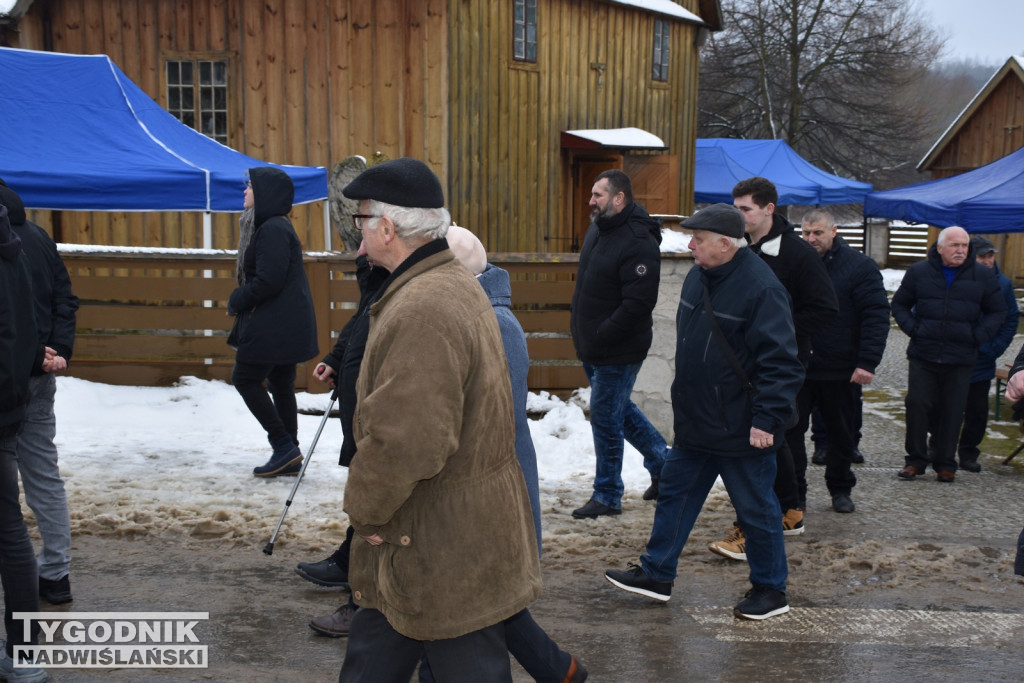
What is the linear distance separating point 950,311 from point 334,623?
510cm

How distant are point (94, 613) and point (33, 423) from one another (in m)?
0.87

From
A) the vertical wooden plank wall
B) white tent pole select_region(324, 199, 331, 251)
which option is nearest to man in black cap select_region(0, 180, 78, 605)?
white tent pole select_region(324, 199, 331, 251)

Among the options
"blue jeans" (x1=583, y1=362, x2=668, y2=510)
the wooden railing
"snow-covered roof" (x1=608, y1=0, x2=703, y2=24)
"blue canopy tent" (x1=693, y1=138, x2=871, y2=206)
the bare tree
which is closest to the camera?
"blue jeans" (x1=583, y1=362, x2=668, y2=510)

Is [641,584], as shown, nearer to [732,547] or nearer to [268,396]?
[732,547]

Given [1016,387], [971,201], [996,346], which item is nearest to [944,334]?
[996,346]

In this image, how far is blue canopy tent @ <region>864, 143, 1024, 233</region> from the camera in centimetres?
1084

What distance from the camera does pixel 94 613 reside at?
4566 mm

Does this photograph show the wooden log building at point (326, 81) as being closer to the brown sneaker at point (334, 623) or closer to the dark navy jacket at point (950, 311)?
the dark navy jacket at point (950, 311)

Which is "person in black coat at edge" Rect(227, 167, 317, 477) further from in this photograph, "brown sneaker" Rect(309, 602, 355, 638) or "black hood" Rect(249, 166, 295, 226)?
"brown sneaker" Rect(309, 602, 355, 638)

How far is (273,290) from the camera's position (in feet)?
21.4

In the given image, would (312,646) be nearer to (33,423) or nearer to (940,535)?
(33,423)

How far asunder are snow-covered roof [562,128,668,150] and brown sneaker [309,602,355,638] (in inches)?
476

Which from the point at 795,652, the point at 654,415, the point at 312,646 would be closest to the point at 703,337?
the point at 795,652

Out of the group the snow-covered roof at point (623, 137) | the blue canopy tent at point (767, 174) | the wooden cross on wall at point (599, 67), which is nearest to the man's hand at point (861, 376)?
the snow-covered roof at point (623, 137)
